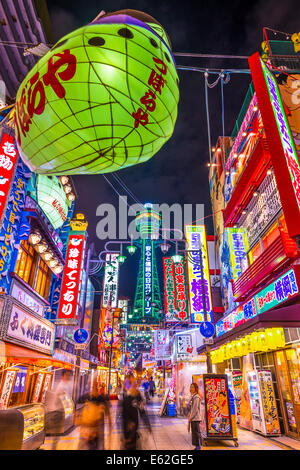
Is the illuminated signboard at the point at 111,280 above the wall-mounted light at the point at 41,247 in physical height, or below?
above

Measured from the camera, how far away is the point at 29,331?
409 inches

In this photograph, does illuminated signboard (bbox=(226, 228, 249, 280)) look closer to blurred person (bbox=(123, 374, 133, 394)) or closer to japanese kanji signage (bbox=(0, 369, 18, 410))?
blurred person (bbox=(123, 374, 133, 394))

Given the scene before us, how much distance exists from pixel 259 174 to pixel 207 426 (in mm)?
10024

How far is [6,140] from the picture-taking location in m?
9.07

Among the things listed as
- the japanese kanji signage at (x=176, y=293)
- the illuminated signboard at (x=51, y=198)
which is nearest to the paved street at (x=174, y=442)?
the illuminated signboard at (x=51, y=198)

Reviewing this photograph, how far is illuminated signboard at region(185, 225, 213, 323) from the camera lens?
56.5 ft

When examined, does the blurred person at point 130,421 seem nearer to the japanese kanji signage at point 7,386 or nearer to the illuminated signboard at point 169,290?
the japanese kanji signage at point 7,386

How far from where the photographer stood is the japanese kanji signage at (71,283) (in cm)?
1547

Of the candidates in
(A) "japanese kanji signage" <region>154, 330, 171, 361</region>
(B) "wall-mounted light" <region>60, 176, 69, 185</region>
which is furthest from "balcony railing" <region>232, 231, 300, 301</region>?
(A) "japanese kanji signage" <region>154, 330, 171, 361</region>

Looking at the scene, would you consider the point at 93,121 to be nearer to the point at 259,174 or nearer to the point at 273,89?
the point at 273,89

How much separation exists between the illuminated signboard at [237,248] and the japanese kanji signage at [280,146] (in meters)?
7.98

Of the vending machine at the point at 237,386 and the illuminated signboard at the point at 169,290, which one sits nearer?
the vending machine at the point at 237,386

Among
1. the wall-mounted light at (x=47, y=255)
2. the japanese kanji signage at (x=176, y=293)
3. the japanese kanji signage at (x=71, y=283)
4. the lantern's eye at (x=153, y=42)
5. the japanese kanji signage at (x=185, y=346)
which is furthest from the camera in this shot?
the japanese kanji signage at (x=176, y=293)

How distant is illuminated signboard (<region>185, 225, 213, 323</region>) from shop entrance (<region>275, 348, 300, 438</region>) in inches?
233
